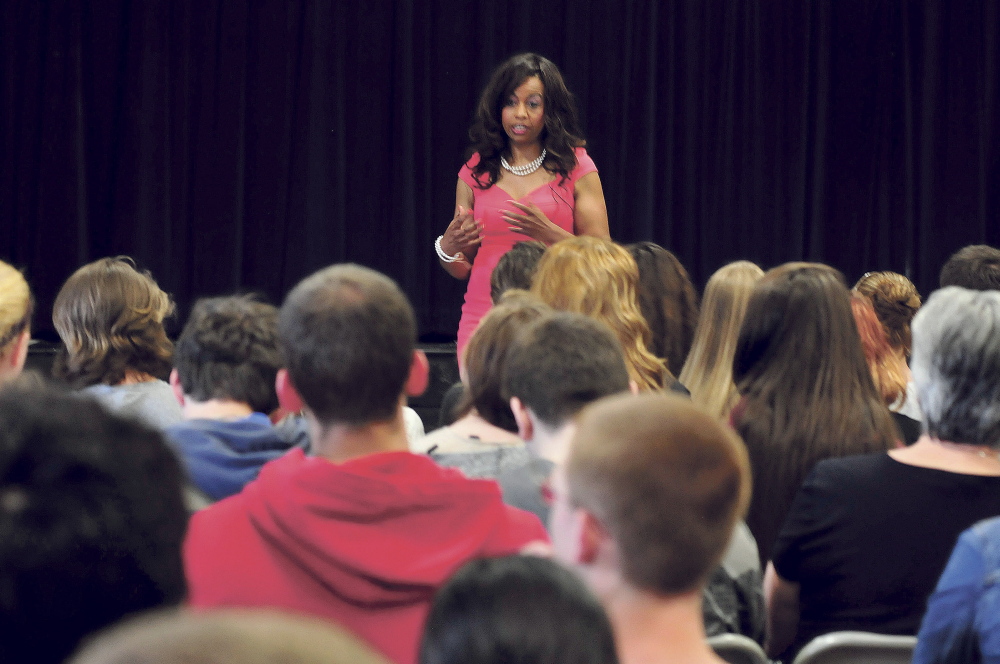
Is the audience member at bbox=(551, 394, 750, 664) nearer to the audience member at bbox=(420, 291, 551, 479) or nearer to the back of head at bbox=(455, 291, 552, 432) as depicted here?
the audience member at bbox=(420, 291, 551, 479)

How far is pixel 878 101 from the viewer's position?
21.0 feet

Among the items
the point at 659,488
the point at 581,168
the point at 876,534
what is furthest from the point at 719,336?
the point at 659,488

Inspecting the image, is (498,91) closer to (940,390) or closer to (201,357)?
(201,357)

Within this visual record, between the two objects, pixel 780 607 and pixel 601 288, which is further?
pixel 601 288

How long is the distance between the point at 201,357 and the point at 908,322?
7.30 ft

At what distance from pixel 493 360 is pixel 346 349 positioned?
0.61 m

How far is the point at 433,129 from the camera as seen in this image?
6285mm

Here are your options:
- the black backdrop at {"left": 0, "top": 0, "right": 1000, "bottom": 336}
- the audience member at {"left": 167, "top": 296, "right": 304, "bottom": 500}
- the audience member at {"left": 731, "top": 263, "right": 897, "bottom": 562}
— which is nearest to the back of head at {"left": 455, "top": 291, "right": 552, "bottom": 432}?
the audience member at {"left": 167, "top": 296, "right": 304, "bottom": 500}

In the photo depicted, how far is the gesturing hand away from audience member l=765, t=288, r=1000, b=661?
81.4 inches

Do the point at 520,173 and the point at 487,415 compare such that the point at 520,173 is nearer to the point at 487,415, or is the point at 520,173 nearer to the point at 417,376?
the point at 487,415

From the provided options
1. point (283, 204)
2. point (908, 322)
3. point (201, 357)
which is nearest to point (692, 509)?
point (201, 357)

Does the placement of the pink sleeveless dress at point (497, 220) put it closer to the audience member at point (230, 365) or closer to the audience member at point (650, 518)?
the audience member at point (230, 365)

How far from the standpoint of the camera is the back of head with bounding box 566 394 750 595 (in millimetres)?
1081

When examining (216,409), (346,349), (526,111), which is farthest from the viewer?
(526,111)
